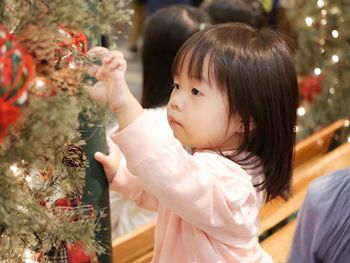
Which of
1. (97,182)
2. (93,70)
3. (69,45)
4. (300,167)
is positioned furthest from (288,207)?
(69,45)

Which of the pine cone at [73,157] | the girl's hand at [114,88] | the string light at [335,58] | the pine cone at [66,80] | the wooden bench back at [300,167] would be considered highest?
the pine cone at [66,80]

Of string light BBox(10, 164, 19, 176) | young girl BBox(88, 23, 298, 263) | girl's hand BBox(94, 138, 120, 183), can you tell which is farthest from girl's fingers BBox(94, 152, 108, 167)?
string light BBox(10, 164, 19, 176)

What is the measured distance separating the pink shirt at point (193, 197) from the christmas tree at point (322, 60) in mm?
1525

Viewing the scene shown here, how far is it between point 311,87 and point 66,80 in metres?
1.99

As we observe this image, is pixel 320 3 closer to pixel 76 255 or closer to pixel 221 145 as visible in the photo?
pixel 221 145

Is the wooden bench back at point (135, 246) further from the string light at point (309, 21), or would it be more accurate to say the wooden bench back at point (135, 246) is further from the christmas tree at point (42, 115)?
the string light at point (309, 21)

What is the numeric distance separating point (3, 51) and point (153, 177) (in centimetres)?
36

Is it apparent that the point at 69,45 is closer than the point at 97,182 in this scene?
Yes

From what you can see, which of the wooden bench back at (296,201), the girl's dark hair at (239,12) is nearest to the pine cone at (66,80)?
the wooden bench back at (296,201)

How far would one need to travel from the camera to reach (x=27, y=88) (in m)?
0.64

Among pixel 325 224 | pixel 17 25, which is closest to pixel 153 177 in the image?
pixel 17 25

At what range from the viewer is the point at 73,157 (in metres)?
0.88

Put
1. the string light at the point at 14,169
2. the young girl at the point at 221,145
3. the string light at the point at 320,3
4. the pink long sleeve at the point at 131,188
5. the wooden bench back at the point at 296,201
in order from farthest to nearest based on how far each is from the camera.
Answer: the string light at the point at 320,3 → the wooden bench back at the point at 296,201 → the pink long sleeve at the point at 131,188 → the young girl at the point at 221,145 → the string light at the point at 14,169

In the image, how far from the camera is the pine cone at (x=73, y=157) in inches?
34.2
